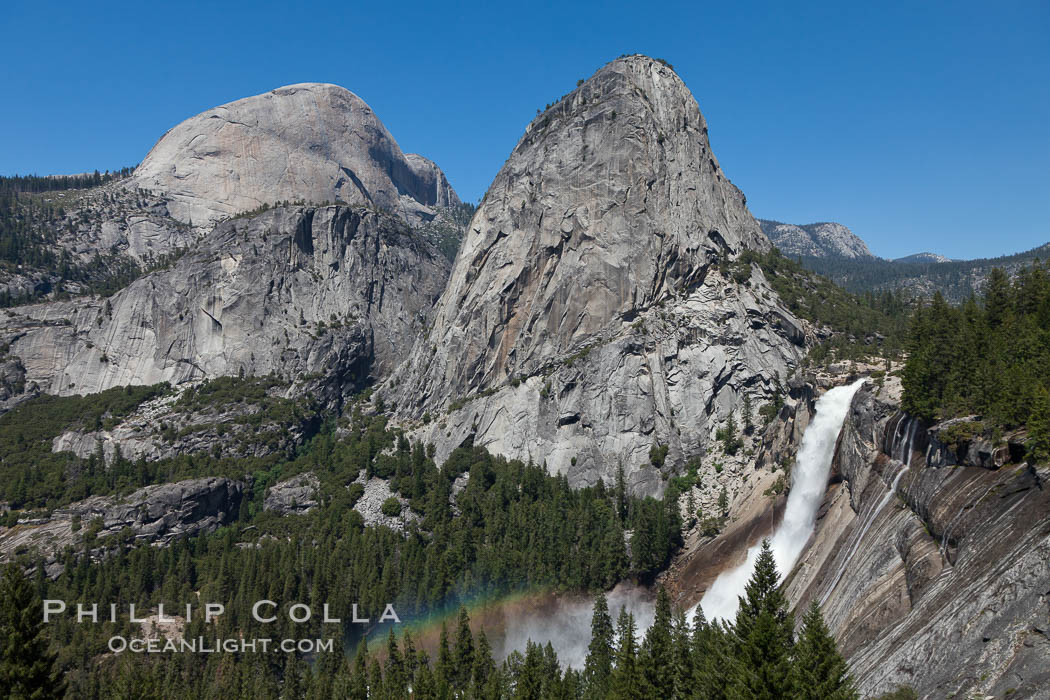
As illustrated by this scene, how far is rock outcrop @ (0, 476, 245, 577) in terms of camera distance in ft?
435

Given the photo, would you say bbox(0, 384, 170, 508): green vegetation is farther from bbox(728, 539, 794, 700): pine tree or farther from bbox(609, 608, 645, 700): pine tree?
bbox(728, 539, 794, 700): pine tree

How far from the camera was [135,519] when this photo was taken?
139875 mm

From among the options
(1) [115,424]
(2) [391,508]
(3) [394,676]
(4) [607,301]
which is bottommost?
(3) [394,676]

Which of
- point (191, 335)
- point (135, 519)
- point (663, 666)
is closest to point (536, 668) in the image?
point (663, 666)

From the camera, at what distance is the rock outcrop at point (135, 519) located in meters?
132

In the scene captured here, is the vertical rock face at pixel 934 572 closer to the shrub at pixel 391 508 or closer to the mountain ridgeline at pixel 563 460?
the mountain ridgeline at pixel 563 460

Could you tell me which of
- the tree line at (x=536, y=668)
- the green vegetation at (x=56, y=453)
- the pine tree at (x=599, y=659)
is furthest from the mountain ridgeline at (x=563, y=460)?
the green vegetation at (x=56, y=453)

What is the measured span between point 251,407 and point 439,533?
248 feet

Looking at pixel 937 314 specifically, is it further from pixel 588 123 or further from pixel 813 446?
pixel 588 123

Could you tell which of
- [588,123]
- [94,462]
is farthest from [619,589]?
[94,462]

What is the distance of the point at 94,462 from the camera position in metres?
155

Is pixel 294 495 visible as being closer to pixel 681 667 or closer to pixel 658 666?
pixel 658 666

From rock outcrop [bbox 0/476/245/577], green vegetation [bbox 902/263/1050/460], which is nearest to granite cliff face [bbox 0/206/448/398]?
rock outcrop [bbox 0/476/245/577]

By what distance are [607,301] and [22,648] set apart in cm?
11857
